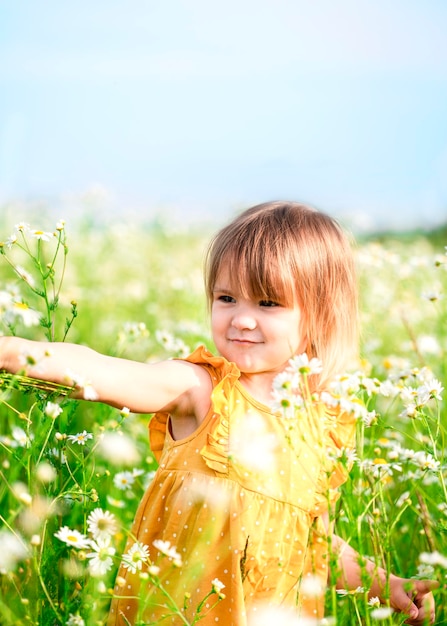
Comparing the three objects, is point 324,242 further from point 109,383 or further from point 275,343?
point 109,383

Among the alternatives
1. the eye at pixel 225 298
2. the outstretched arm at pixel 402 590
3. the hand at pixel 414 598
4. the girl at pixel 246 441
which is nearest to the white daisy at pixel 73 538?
the girl at pixel 246 441

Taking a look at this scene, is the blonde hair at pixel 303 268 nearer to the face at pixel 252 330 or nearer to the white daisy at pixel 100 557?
the face at pixel 252 330

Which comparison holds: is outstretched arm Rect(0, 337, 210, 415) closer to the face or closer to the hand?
the face

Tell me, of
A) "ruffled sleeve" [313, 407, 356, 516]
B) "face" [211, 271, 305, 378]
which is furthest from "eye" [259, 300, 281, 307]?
"ruffled sleeve" [313, 407, 356, 516]

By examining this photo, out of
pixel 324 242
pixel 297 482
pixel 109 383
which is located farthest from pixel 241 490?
pixel 324 242

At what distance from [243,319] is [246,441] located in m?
0.29

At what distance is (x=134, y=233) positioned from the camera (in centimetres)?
673

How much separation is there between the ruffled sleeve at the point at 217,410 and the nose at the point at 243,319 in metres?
0.09

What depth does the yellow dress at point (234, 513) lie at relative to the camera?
179 cm

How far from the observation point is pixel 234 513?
1.79 meters

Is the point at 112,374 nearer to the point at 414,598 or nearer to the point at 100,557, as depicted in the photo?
the point at 100,557

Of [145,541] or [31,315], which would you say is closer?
[31,315]

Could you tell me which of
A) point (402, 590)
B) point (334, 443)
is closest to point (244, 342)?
point (334, 443)

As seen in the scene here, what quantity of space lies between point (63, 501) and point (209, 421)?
15.1 inches
